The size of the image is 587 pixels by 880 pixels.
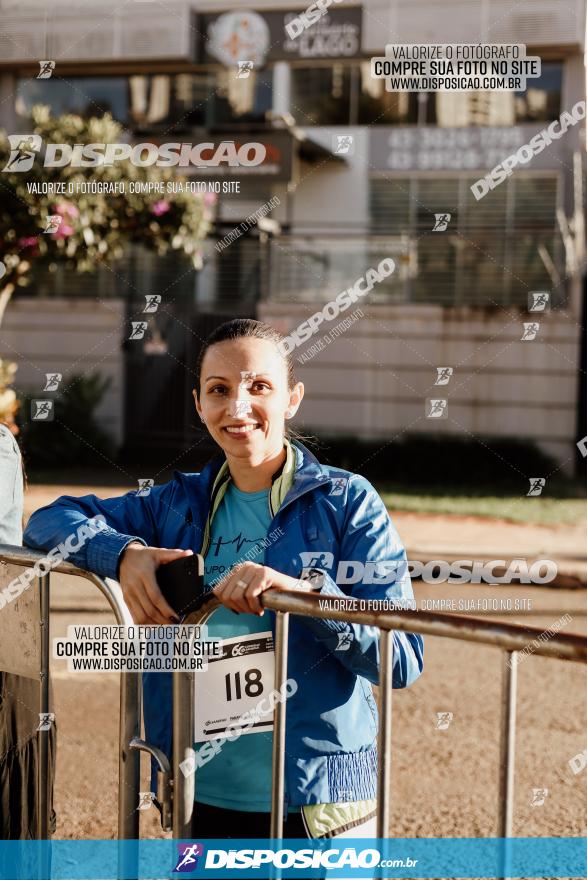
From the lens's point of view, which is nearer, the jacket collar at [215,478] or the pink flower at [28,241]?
the jacket collar at [215,478]

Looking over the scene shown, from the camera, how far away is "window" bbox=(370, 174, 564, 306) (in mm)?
18078

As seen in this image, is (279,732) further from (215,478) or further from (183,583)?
(215,478)

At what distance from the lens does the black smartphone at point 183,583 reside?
7.14ft

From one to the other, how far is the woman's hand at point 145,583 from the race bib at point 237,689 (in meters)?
0.16

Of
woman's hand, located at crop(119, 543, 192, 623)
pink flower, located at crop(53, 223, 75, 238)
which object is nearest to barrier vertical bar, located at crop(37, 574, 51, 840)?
woman's hand, located at crop(119, 543, 192, 623)

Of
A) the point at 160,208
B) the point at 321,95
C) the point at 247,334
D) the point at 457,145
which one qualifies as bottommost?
the point at 247,334

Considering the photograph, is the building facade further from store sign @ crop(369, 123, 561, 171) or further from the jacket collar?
the jacket collar

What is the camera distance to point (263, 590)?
2.13 meters

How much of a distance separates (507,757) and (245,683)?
65 centimetres

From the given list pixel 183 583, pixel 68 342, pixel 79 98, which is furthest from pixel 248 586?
pixel 79 98

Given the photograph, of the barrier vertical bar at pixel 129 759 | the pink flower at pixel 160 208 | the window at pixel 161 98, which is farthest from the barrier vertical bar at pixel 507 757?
the window at pixel 161 98

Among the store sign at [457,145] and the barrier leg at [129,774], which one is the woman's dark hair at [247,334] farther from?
the store sign at [457,145]

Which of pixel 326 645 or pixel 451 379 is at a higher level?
pixel 451 379

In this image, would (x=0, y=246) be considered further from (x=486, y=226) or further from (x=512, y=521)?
(x=486, y=226)
